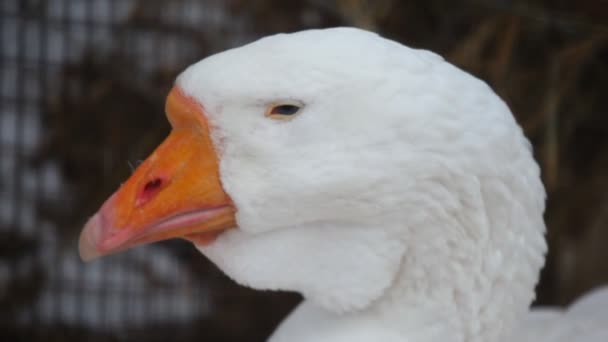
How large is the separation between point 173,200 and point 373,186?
32cm

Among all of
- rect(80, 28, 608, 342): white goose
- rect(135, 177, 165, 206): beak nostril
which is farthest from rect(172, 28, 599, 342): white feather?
rect(135, 177, 165, 206): beak nostril

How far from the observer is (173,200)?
1.21 metres

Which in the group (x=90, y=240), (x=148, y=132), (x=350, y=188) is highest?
(x=350, y=188)

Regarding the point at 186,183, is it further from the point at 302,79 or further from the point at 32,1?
the point at 32,1

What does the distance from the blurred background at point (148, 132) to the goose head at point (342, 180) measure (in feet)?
4.64

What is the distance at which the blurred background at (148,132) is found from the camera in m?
2.82

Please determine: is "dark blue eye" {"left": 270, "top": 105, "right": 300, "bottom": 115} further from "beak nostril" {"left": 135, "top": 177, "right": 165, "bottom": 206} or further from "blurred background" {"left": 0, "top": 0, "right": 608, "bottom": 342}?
"blurred background" {"left": 0, "top": 0, "right": 608, "bottom": 342}

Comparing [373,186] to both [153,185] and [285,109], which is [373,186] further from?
[153,185]

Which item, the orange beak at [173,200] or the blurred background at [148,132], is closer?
the orange beak at [173,200]

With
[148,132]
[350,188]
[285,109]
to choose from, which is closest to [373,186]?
[350,188]

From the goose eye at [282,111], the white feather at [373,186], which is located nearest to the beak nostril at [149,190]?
the white feather at [373,186]

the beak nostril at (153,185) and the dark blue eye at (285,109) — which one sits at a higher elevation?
the dark blue eye at (285,109)

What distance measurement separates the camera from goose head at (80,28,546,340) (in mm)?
1168

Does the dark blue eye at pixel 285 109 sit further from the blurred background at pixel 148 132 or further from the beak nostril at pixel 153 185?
the blurred background at pixel 148 132
